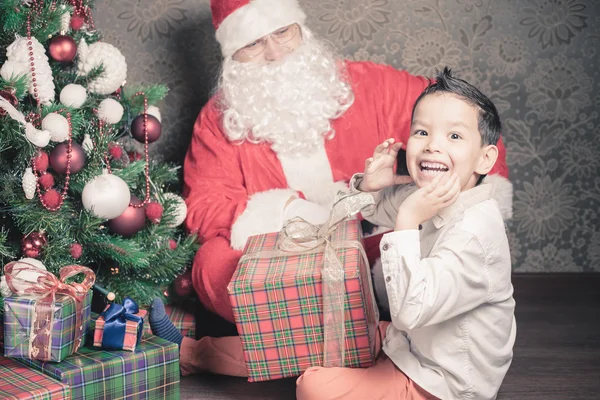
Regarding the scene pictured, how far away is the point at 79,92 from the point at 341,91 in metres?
0.95

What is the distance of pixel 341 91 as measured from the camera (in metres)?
2.54

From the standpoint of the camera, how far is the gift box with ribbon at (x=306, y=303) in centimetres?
167

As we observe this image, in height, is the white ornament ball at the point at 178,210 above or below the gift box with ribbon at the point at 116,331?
above

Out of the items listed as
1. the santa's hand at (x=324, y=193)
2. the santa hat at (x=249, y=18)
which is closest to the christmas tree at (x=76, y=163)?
Answer: the santa hat at (x=249, y=18)

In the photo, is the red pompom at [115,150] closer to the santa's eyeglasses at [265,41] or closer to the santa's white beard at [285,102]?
the santa's white beard at [285,102]

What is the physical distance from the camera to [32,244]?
1.93 meters

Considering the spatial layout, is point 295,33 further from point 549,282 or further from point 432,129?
point 549,282

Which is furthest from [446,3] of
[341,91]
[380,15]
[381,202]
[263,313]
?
[263,313]

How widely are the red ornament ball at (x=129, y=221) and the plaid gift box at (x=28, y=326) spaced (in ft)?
1.39

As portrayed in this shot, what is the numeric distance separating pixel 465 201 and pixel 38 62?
4.01ft

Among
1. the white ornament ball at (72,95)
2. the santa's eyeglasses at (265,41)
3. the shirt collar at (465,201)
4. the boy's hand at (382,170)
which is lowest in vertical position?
the shirt collar at (465,201)

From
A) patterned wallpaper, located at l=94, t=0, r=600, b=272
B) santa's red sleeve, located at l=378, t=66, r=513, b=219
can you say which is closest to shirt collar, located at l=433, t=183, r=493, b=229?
santa's red sleeve, located at l=378, t=66, r=513, b=219

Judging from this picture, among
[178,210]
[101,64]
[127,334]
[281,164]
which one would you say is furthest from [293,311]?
[101,64]

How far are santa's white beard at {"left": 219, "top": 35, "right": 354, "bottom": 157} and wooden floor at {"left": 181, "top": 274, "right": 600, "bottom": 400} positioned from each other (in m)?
0.85
